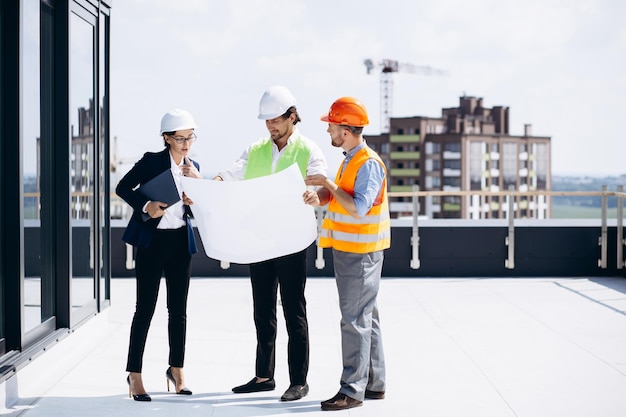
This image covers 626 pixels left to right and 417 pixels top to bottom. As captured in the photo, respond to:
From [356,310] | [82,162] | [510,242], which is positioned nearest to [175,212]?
[356,310]

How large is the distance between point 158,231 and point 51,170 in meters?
1.36

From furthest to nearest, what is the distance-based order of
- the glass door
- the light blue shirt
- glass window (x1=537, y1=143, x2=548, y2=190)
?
glass window (x1=537, y1=143, x2=548, y2=190) → the glass door → the light blue shirt

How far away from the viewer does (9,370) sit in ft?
16.1

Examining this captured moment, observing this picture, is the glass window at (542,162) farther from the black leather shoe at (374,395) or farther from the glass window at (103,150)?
the black leather shoe at (374,395)

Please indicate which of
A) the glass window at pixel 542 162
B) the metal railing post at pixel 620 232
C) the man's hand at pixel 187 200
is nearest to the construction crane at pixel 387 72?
the glass window at pixel 542 162

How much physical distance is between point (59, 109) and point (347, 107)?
2.21 m

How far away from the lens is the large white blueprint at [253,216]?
16.4ft

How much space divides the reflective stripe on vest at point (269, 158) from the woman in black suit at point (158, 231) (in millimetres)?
305

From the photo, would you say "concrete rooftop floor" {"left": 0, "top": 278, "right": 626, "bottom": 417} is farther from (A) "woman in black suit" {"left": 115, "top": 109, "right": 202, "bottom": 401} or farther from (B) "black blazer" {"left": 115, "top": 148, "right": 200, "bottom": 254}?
(B) "black blazer" {"left": 115, "top": 148, "right": 200, "bottom": 254}

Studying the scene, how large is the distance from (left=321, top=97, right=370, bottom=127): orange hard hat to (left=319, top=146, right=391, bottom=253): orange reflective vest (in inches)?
6.0

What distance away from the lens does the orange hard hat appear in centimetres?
488

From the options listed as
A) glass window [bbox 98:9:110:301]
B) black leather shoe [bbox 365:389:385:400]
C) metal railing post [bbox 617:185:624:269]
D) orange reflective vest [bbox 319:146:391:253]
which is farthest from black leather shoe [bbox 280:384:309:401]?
metal railing post [bbox 617:185:624:269]

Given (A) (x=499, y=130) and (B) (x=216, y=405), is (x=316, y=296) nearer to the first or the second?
(B) (x=216, y=405)

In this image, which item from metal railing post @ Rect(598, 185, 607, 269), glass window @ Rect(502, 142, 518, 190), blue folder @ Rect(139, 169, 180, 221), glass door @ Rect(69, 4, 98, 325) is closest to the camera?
→ blue folder @ Rect(139, 169, 180, 221)
